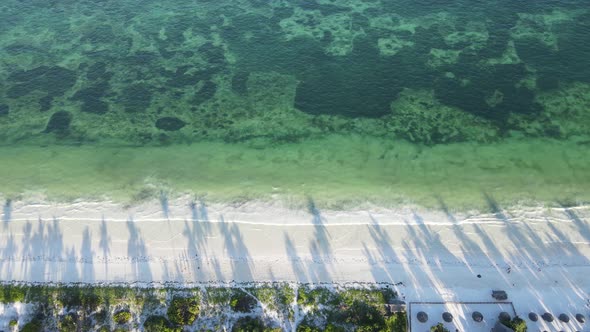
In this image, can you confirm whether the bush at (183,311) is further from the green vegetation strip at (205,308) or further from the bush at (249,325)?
the bush at (249,325)

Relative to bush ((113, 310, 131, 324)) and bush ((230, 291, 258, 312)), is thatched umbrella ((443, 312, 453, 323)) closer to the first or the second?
bush ((230, 291, 258, 312))

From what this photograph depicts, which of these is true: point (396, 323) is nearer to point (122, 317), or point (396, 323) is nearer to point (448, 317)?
point (448, 317)

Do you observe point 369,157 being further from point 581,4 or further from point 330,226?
point 581,4

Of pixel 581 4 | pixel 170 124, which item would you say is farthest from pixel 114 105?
pixel 581 4

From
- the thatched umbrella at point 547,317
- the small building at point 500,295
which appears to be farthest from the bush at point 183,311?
the thatched umbrella at point 547,317

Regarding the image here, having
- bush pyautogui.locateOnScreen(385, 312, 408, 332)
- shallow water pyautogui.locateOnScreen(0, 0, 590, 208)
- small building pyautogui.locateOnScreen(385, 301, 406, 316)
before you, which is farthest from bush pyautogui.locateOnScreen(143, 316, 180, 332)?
small building pyautogui.locateOnScreen(385, 301, 406, 316)

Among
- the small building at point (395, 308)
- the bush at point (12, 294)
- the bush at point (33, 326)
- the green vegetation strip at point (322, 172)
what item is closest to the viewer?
the bush at point (33, 326)
